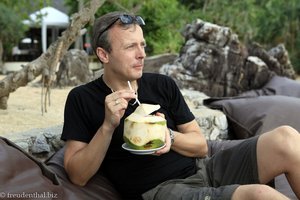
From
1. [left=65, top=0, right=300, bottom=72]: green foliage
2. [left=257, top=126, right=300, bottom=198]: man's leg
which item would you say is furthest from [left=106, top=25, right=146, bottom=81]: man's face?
[left=65, top=0, right=300, bottom=72]: green foliage

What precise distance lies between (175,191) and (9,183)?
0.78 m

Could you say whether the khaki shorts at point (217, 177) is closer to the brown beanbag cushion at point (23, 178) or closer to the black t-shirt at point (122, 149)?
the black t-shirt at point (122, 149)

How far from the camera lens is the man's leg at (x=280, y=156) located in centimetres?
221

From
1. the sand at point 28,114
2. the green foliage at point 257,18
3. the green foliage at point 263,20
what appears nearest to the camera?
the sand at point 28,114

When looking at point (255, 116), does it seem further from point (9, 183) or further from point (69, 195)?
point (9, 183)

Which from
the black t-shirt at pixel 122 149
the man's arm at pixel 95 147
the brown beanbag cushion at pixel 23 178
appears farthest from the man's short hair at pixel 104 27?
the brown beanbag cushion at pixel 23 178

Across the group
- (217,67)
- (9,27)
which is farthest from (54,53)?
(9,27)

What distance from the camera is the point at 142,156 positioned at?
8.13 feet

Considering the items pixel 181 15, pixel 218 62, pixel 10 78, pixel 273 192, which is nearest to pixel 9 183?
pixel 273 192

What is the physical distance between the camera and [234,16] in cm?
1997

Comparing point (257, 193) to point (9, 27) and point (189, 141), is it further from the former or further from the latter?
point (9, 27)

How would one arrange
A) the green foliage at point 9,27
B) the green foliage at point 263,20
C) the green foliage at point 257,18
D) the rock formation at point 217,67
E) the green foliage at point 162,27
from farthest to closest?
the green foliage at point 263,20 < the green foliage at point 257,18 < the green foliage at point 9,27 < the green foliage at point 162,27 < the rock formation at point 217,67

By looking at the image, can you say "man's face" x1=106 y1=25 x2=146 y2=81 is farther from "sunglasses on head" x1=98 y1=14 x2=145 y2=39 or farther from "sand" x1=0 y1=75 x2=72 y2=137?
"sand" x1=0 y1=75 x2=72 y2=137

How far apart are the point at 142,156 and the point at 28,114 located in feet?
10.1
